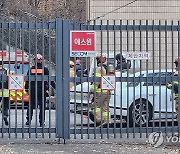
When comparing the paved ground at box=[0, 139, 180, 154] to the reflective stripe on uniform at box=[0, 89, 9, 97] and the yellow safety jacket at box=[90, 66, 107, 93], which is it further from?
the yellow safety jacket at box=[90, 66, 107, 93]

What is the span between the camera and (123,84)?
42.7 ft

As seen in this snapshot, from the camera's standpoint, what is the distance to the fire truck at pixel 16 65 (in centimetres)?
1244

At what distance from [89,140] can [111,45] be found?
2522 mm

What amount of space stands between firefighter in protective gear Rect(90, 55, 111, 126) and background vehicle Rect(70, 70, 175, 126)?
5.4 inches

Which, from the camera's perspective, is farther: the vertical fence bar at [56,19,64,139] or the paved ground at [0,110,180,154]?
the vertical fence bar at [56,19,64,139]

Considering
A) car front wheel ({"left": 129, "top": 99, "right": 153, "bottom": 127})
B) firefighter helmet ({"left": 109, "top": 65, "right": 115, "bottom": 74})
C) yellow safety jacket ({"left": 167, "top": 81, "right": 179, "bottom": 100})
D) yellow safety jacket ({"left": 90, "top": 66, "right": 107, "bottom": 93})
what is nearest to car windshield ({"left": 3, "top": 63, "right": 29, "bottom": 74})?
yellow safety jacket ({"left": 90, "top": 66, "right": 107, "bottom": 93})

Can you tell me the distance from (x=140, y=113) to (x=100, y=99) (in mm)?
895

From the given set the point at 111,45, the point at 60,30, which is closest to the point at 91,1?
the point at 111,45

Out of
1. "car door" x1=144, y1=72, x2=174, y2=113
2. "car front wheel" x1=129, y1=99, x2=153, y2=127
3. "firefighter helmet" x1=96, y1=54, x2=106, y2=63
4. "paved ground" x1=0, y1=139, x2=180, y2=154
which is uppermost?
"firefighter helmet" x1=96, y1=54, x2=106, y2=63

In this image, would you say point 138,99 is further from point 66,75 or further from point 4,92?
point 4,92

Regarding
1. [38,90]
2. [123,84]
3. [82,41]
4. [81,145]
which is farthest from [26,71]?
[123,84]

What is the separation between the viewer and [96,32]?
40.8ft

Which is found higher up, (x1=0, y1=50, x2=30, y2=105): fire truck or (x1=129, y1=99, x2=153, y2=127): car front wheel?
(x1=0, y1=50, x2=30, y2=105): fire truck

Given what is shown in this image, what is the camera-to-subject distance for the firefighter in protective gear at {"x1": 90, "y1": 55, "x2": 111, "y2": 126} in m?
12.6
